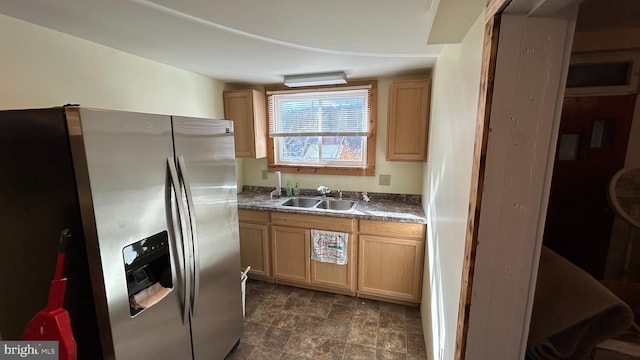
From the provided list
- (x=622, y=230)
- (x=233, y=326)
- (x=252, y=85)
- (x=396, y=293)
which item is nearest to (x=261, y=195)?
(x=252, y=85)

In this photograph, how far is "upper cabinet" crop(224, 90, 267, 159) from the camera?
2.88m

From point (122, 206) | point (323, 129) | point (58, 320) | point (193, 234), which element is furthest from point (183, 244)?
point (323, 129)

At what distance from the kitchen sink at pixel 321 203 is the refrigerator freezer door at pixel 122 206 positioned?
161 cm

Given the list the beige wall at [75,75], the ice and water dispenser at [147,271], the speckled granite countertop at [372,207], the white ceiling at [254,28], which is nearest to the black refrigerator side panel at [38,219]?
the ice and water dispenser at [147,271]

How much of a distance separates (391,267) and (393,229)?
1.21 feet

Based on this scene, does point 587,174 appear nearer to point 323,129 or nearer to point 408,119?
point 408,119

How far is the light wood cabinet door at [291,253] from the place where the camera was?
2588mm

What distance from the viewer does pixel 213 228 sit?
162 cm

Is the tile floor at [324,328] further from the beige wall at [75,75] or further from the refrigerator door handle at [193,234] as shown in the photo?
the beige wall at [75,75]

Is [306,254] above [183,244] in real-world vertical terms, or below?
below

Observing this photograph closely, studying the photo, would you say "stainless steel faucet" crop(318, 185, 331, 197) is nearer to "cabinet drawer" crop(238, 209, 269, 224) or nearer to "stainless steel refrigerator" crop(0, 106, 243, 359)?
"cabinet drawer" crop(238, 209, 269, 224)

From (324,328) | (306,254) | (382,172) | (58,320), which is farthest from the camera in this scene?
(382,172)

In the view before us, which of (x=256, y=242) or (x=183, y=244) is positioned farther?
(x=256, y=242)

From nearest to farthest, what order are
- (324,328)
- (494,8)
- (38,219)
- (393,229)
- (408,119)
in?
(494,8)
(38,219)
(324,328)
(393,229)
(408,119)
